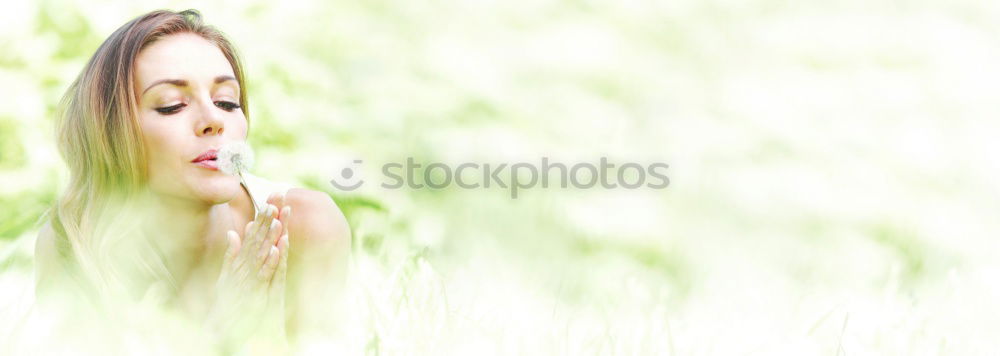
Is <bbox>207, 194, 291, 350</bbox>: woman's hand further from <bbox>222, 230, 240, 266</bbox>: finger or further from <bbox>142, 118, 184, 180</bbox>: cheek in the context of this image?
<bbox>142, 118, 184, 180</bbox>: cheek

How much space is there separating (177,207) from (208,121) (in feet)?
0.69

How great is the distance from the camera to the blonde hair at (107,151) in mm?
1606

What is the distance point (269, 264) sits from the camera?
5.42ft

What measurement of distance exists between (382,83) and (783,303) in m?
1.12

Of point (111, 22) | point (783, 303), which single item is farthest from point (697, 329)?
point (111, 22)

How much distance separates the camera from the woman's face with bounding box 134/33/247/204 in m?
1.58

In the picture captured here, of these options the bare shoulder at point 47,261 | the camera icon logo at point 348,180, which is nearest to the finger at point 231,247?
the bare shoulder at point 47,261

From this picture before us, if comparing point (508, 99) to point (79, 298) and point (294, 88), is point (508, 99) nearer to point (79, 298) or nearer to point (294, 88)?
point (294, 88)

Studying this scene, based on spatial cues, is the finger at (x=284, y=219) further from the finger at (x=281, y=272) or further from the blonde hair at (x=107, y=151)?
the blonde hair at (x=107, y=151)

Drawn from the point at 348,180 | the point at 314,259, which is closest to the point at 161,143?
the point at 314,259

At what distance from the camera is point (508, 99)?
8.09 ft

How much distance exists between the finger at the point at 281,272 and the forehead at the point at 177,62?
29 centimetres

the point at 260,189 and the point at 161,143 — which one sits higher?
the point at 161,143

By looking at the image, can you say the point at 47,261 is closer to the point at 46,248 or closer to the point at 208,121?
the point at 46,248
